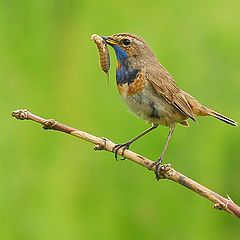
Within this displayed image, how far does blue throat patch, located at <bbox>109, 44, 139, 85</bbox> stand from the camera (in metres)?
2.80

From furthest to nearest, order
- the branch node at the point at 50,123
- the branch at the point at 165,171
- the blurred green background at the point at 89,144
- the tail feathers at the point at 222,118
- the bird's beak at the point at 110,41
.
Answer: the blurred green background at the point at 89,144, the tail feathers at the point at 222,118, the bird's beak at the point at 110,41, the branch node at the point at 50,123, the branch at the point at 165,171

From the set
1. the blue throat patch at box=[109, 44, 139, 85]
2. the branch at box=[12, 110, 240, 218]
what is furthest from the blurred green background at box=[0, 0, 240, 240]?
the branch at box=[12, 110, 240, 218]

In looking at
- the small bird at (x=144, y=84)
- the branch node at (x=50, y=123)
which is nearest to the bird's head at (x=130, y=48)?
the small bird at (x=144, y=84)

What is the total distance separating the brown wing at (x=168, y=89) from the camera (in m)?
2.81

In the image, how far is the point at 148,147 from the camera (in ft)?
11.0

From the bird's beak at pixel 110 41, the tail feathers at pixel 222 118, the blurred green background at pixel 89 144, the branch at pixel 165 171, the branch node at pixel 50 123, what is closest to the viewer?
the branch at pixel 165 171

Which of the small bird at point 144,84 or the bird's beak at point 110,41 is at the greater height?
the bird's beak at point 110,41

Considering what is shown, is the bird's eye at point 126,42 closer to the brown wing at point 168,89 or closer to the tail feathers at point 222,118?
the brown wing at point 168,89

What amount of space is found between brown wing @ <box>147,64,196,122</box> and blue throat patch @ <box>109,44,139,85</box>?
8cm

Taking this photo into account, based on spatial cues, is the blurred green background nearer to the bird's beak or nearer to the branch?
the bird's beak

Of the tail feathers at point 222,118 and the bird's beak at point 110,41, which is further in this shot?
the tail feathers at point 222,118

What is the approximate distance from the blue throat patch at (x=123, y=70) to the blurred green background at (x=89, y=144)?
333 mm

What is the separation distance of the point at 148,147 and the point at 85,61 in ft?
1.92

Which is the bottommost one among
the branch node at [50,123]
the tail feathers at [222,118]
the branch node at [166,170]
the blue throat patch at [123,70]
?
the branch node at [166,170]
